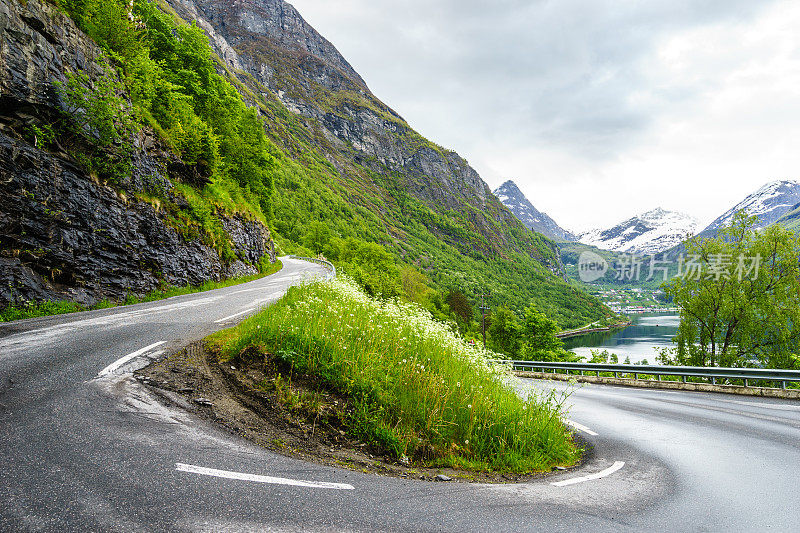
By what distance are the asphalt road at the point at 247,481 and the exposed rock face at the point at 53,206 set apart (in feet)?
16.5

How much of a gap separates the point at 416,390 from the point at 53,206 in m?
13.2

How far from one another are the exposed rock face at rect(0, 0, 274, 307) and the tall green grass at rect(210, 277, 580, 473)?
25.7 feet

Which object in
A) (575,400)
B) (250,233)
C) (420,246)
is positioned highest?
(420,246)

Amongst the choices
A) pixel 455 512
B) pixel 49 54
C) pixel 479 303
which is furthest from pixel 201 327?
pixel 479 303

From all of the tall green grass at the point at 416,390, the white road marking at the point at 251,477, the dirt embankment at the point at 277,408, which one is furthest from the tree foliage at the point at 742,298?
the white road marking at the point at 251,477

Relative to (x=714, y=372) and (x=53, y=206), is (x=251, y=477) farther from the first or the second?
(x=714, y=372)

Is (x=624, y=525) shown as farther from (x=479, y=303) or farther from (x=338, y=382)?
(x=479, y=303)

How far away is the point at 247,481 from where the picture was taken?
3.51 meters

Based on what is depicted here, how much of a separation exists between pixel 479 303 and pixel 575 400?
107256 mm

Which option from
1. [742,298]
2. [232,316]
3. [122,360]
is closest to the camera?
[122,360]

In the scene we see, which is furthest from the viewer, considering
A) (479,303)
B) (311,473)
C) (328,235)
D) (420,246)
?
(420,246)

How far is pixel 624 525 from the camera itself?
12.4 ft

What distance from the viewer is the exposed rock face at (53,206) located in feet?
34.6

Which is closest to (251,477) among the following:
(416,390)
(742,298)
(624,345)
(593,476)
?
(416,390)
